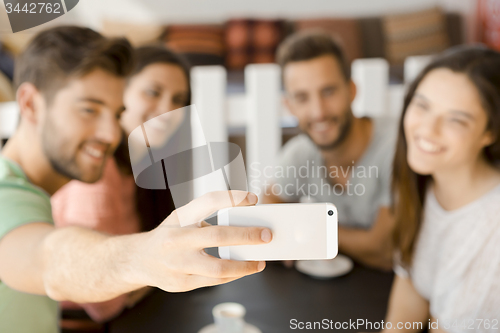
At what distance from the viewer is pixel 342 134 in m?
0.71

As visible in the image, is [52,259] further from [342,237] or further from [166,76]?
[342,237]

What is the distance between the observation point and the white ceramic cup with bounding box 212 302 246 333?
18.6 inches

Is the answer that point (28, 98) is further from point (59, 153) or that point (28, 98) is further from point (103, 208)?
point (103, 208)

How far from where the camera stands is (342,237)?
0.67 m

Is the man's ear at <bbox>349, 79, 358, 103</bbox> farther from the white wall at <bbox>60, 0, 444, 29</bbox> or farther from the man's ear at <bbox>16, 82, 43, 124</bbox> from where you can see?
the man's ear at <bbox>16, 82, 43, 124</bbox>

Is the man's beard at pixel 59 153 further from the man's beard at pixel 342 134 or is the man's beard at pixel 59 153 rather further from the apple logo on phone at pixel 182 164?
the man's beard at pixel 342 134

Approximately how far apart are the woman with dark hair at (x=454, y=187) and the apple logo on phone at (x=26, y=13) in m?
0.50

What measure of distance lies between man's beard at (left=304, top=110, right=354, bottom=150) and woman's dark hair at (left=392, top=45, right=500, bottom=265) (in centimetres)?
15

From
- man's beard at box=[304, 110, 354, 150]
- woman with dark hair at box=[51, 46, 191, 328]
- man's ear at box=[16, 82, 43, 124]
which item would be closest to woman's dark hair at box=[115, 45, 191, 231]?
woman with dark hair at box=[51, 46, 191, 328]

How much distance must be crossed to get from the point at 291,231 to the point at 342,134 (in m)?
0.43

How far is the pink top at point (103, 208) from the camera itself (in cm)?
56

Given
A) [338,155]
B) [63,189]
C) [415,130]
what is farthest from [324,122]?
[63,189]

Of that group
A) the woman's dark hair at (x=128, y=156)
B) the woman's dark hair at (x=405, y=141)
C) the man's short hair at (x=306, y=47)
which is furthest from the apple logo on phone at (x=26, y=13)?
the woman's dark hair at (x=405, y=141)

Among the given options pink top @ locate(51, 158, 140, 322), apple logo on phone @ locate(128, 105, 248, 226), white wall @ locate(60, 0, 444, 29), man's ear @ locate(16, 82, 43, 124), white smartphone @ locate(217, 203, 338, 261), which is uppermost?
white wall @ locate(60, 0, 444, 29)
